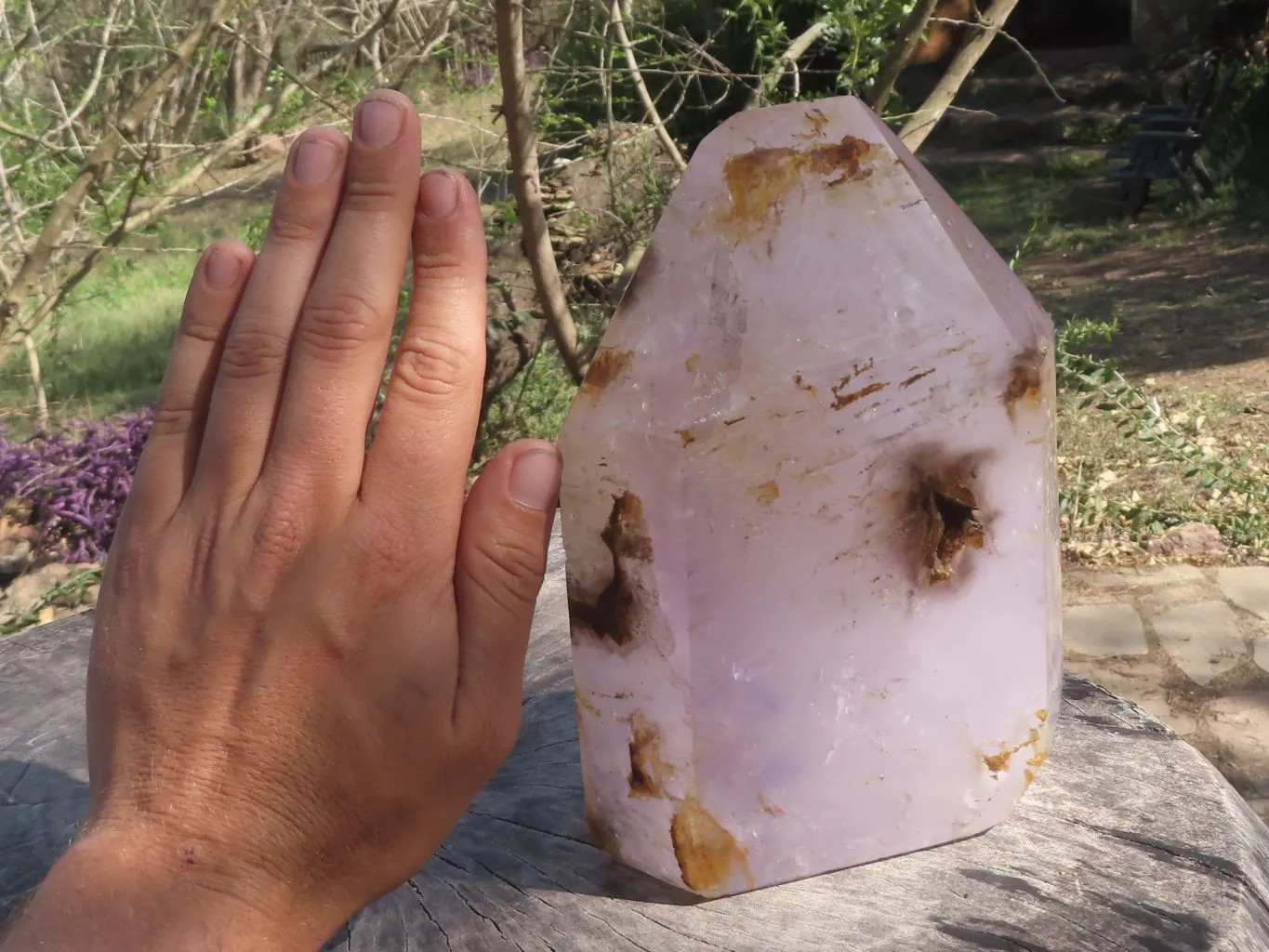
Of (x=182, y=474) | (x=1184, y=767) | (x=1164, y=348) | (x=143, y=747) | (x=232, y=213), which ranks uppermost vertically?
(x=182, y=474)

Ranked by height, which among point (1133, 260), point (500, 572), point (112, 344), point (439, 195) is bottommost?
point (112, 344)

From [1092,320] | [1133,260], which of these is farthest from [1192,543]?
[1133,260]

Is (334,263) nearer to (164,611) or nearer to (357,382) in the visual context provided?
(357,382)

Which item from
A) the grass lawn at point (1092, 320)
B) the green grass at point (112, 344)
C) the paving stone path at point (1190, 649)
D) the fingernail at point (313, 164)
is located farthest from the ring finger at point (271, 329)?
the green grass at point (112, 344)

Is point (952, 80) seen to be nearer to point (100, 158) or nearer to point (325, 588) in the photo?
point (100, 158)

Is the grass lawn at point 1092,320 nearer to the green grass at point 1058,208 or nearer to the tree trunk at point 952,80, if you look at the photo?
the green grass at point 1058,208

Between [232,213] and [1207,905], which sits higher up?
[1207,905]

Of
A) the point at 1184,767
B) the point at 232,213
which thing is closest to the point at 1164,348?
the point at 1184,767
